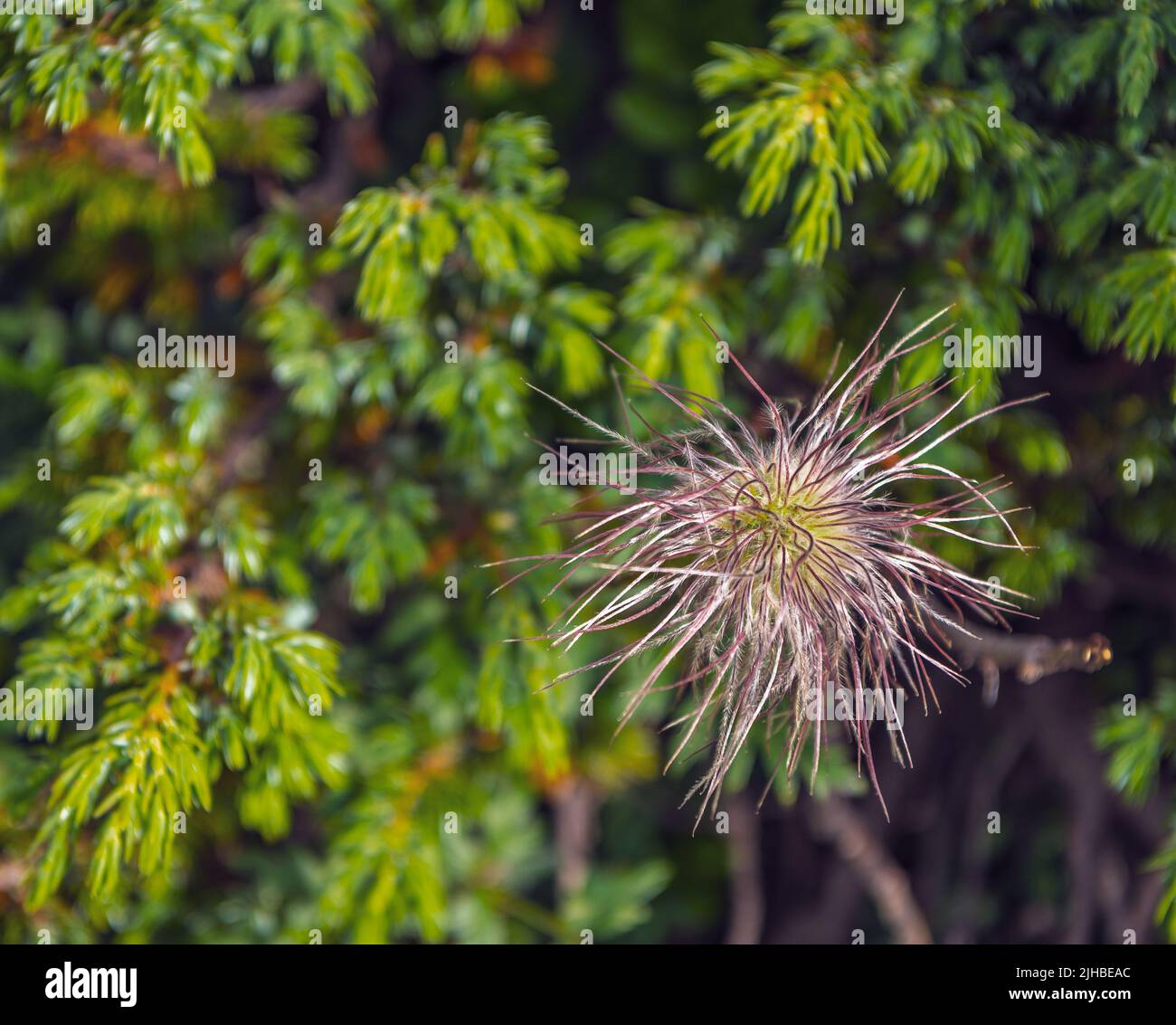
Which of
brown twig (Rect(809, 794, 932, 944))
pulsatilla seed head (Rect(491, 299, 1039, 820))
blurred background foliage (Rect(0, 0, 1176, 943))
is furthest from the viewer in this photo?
brown twig (Rect(809, 794, 932, 944))

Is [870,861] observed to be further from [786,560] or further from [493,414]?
[493,414]

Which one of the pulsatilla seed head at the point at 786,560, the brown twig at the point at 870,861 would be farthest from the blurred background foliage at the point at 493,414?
the pulsatilla seed head at the point at 786,560

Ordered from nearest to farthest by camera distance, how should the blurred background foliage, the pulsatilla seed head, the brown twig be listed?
1. the pulsatilla seed head
2. the blurred background foliage
3. the brown twig

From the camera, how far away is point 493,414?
1023 millimetres

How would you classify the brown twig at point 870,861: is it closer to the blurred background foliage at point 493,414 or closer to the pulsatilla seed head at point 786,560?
the blurred background foliage at point 493,414

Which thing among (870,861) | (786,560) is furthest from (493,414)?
(870,861)

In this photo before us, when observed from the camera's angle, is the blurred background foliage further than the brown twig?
No

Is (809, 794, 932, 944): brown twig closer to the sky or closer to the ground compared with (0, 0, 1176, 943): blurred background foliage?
closer to the ground

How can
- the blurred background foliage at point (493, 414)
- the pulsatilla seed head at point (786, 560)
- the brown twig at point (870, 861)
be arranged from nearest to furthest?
1. the pulsatilla seed head at point (786, 560)
2. the blurred background foliage at point (493, 414)
3. the brown twig at point (870, 861)

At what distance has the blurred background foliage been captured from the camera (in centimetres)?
94

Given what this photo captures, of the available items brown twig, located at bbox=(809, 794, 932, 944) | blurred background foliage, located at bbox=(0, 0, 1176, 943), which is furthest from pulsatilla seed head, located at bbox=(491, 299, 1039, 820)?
brown twig, located at bbox=(809, 794, 932, 944)

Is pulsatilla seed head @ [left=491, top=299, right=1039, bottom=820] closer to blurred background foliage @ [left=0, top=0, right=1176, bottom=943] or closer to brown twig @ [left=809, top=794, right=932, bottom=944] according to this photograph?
blurred background foliage @ [left=0, top=0, right=1176, bottom=943]

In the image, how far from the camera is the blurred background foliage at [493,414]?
938 mm
